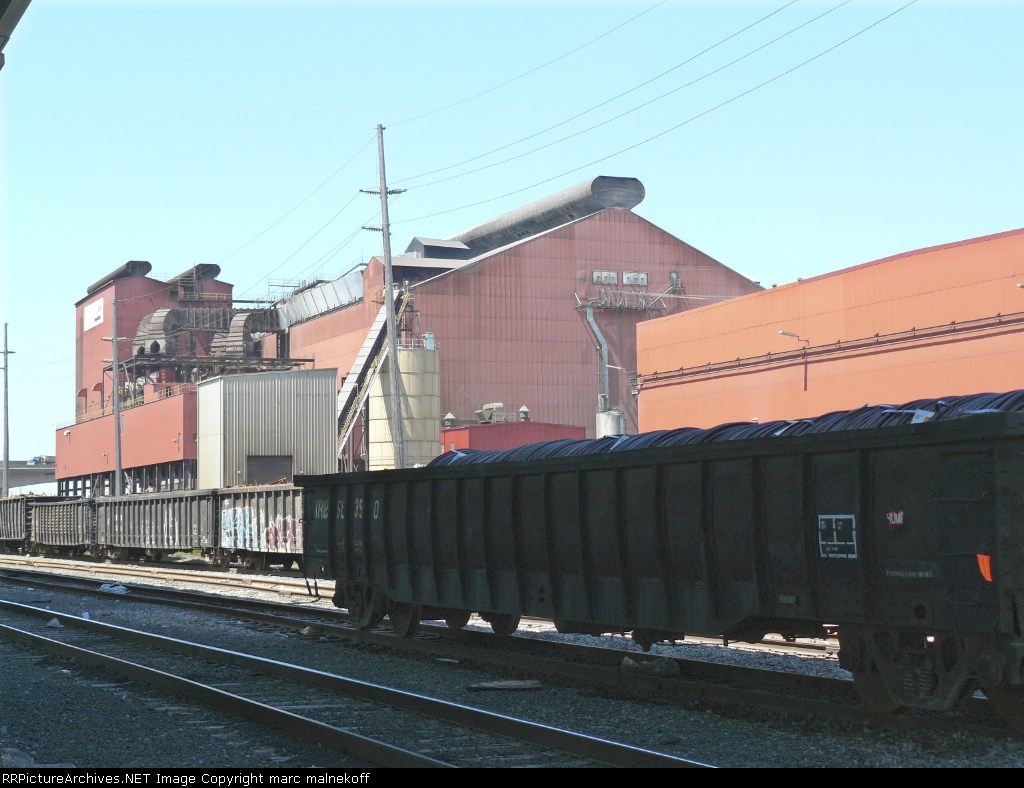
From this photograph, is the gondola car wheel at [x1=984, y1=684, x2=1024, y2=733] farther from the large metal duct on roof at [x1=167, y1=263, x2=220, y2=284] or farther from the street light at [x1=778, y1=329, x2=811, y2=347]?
the large metal duct on roof at [x1=167, y1=263, x2=220, y2=284]

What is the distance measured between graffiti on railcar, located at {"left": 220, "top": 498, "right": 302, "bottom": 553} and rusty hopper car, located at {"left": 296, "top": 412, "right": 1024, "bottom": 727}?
1675cm

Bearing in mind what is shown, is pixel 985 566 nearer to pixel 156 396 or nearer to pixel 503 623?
pixel 503 623

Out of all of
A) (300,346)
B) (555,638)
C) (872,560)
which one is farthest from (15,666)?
(300,346)

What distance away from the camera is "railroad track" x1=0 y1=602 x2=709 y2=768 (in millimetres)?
8125

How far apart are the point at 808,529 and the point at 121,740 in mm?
5843

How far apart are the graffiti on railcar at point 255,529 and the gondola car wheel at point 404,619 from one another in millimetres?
14975

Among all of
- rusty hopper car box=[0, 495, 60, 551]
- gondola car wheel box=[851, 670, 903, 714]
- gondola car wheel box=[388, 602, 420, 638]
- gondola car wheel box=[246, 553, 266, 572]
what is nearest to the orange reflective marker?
gondola car wheel box=[851, 670, 903, 714]

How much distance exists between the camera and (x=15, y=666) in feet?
47.5

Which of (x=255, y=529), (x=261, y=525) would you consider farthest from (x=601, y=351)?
(x=261, y=525)

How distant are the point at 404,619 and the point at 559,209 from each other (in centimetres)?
6957

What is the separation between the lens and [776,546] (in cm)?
1013

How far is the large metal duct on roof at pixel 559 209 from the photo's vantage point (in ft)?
267

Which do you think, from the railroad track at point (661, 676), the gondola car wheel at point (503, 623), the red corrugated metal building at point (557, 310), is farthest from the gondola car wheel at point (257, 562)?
the red corrugated metal building at point (557, 310)

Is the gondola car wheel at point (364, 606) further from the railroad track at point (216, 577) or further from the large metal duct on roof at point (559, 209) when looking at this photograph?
the large metal duct on roof at point (559, 209)
